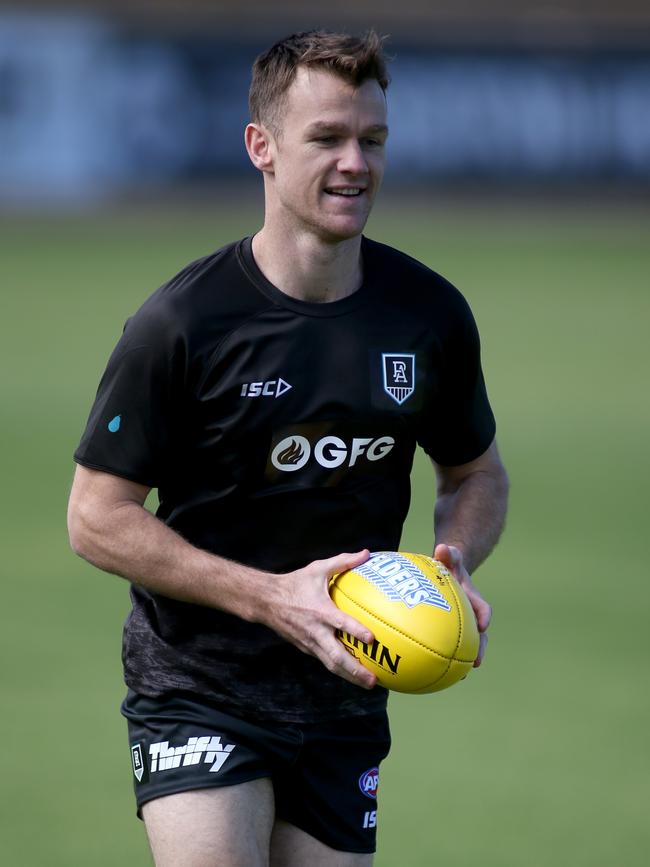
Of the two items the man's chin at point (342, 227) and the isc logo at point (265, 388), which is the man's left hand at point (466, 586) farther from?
the man's chin at point (342, 227)

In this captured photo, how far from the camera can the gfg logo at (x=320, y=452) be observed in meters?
4.71

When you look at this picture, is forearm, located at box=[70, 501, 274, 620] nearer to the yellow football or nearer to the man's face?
the yellow football

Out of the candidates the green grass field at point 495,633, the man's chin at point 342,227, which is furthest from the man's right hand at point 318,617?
the green grass field at point 495,633

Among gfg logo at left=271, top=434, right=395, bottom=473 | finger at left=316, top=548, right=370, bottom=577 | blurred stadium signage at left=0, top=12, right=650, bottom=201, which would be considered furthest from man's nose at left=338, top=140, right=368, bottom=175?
blurred stadium signage at left=0, top=12, right=650, bottom=201

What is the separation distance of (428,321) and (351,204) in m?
0.50

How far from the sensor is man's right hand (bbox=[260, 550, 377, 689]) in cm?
429

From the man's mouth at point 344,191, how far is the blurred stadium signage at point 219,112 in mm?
23692

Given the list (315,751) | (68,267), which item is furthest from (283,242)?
(68,267)

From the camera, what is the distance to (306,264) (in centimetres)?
475

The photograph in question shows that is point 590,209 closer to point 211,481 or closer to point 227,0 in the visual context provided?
point 227,0

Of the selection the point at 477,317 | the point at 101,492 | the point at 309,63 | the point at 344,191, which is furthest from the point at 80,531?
the point at 477,317

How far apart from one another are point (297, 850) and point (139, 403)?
4.62 ft

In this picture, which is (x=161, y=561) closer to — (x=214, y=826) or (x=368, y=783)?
(x=214, y=826)

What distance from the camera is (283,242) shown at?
4.77 meters
